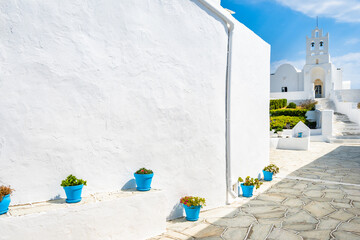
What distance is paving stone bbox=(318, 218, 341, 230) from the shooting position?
475 centimetres

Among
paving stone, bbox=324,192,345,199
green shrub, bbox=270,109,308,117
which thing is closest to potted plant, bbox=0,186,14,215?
paving stone, bbox=324,192,345,199

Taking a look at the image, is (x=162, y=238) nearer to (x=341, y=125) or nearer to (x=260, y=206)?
(x=260, y=206)

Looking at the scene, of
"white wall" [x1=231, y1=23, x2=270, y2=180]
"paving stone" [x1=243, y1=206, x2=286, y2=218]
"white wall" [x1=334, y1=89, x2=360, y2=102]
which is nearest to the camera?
"paving stone" [x1=243, y1=206, x2=286, y2=218]

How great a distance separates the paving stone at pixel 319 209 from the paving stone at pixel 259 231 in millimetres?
1295

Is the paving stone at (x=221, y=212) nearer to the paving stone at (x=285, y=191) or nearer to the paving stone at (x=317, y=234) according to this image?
the paving stone at (x=317, y=234)

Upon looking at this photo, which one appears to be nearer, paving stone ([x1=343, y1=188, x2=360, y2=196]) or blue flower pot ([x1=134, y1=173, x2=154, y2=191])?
blue flower pot ([x1=134, y1=173, x2=154, y2=191])

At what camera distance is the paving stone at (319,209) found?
5.45 metres

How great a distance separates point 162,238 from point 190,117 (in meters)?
2.32

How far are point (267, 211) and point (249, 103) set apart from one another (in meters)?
3.00

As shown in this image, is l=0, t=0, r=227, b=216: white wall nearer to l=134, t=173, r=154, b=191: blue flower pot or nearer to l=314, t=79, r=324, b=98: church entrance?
l=134, t=173, r=154, b=191: blue flower pot

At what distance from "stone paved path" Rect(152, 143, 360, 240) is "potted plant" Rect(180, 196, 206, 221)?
116 millimetres

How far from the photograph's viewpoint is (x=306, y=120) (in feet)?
80.3

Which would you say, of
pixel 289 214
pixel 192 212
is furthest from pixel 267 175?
pixel 192 212

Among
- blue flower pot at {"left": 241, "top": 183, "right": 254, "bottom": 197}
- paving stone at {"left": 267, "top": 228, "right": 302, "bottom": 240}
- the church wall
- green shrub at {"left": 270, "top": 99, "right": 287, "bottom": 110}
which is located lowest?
paving stone at {"left": 267, "top": 228, "right": 302, "bottom": 240}
